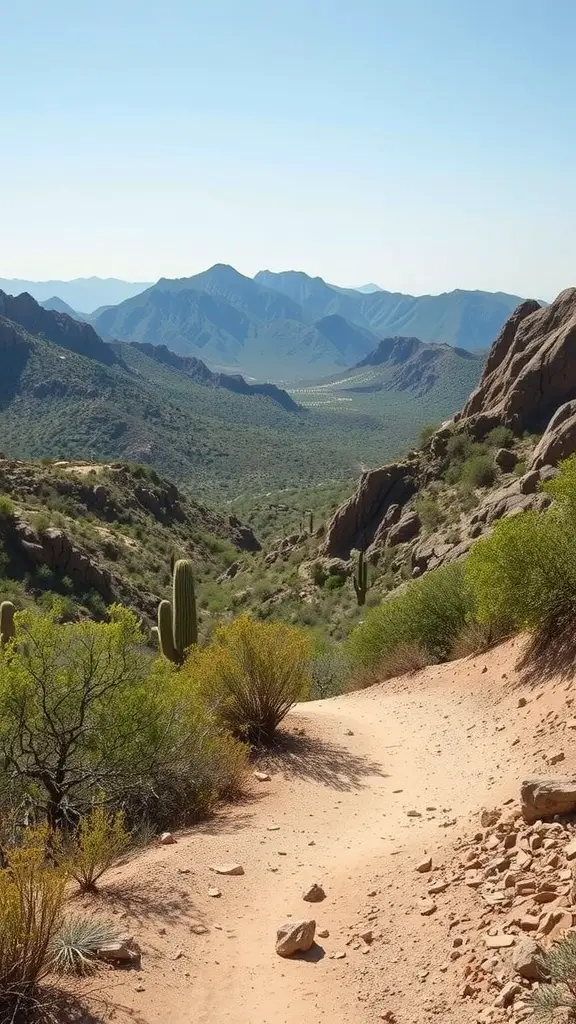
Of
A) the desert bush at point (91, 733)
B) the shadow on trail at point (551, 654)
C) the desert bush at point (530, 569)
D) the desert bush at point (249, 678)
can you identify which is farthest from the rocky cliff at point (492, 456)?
the desert bush at point (91, 733)

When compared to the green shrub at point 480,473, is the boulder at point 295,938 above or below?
below

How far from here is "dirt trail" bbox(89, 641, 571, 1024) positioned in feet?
17.6

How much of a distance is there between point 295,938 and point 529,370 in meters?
31.5

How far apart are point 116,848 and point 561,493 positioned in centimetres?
770

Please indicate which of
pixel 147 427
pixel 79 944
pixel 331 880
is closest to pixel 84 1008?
pixel 79 944

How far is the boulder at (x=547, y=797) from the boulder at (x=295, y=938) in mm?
1861

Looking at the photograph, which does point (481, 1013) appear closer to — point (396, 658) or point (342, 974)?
point (342, 974)

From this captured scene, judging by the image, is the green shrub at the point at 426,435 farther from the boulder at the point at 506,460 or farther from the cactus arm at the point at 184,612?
the cactus arm at the point at 184,612

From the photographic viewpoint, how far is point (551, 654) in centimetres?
1138

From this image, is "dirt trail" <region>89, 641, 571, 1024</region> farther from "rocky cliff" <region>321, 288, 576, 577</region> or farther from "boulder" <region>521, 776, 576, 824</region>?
"rocky cliff" <region>321, 288, 576, 577</region>

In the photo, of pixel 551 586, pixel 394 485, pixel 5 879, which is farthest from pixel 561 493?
pixel 394 485

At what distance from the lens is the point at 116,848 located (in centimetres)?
679

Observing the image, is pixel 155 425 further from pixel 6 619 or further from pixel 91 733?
pixel 91 733

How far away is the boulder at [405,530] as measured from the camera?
35.0 metres
